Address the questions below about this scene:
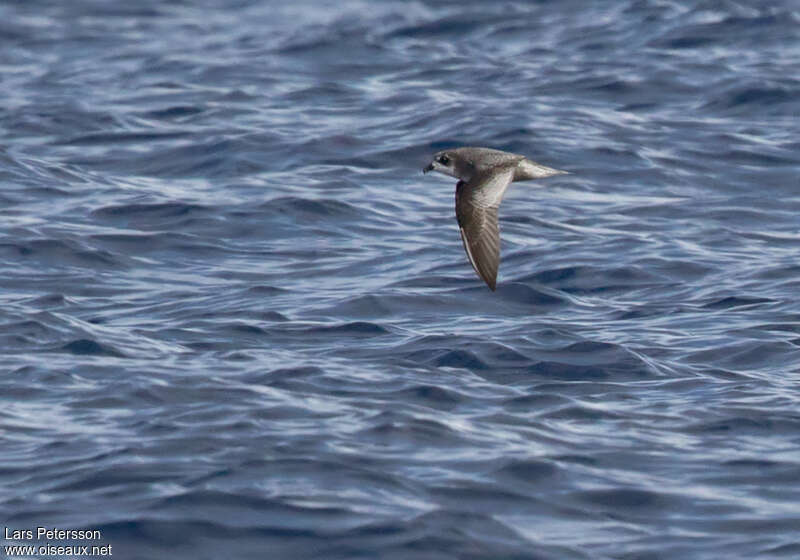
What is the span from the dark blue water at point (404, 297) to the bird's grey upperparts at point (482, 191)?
0.78 meters

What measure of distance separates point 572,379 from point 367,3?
15720mm

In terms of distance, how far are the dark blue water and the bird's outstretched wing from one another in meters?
0.75

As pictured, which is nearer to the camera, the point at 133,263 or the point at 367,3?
the point at 133,263

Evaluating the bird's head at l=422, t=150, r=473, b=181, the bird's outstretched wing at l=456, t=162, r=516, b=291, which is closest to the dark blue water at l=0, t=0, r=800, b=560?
the bird's outstretched wing at l=456, t=162, r=516, b=291

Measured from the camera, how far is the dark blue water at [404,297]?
24.9ft

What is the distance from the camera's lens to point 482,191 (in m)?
9.64

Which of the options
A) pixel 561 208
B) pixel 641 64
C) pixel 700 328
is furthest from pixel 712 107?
pixel 700 328

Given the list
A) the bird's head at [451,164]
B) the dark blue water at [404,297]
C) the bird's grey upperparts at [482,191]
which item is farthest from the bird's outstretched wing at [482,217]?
the dark blue water at [404,297]

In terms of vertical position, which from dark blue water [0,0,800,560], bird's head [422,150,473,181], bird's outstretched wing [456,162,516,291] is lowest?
dark blue water [0,0,800,560]

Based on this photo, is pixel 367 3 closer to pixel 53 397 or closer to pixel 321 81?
pixel 321 81

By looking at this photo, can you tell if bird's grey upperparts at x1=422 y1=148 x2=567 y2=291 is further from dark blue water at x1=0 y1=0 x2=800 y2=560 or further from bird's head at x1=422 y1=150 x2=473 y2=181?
dark blue water at x1=0 y1=0 x2=800 y2=560

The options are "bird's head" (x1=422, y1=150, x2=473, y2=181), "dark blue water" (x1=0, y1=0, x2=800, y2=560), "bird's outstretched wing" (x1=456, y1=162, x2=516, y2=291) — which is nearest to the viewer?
"dark blue water" (x1=0, y1=0, x2=800, y2=560)

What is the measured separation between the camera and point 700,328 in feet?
34.6

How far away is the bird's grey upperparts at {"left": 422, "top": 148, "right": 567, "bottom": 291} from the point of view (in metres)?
9.29
